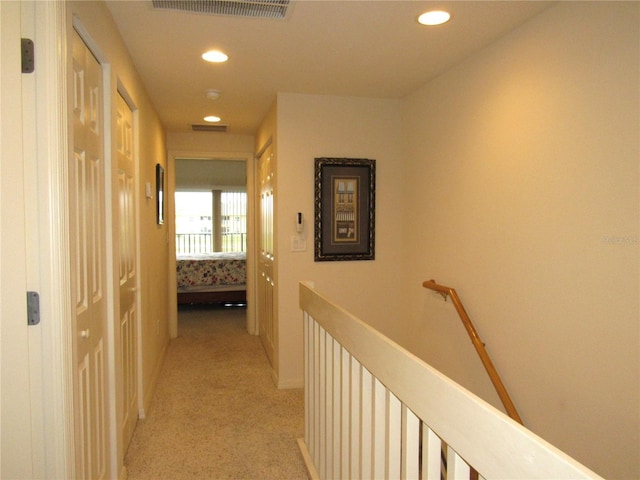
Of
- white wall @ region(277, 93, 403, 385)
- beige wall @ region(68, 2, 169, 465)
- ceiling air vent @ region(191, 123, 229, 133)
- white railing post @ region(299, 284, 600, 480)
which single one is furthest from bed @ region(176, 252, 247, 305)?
white railing post @ region(299, 284, 600, 480)

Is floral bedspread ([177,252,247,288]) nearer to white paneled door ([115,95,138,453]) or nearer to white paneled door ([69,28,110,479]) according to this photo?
white paneled door ([115,95,138,453])

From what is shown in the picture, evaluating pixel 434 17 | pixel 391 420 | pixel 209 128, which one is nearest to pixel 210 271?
pixel 209 128

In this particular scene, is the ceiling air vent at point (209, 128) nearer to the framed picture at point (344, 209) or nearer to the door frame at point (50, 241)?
the framed picture at point (344, 209)

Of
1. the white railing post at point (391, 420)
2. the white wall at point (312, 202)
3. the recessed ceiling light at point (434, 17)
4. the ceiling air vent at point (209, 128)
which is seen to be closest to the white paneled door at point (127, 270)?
the white railing post at point (391, 420)

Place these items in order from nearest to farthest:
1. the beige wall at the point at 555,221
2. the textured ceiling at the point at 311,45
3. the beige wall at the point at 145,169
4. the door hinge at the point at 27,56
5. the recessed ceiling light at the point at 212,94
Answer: the door hinge at the point at 27,56 → the beige wall at the point at 555,221 → the beige wall at the point at 145,169 → the textured ceiling at the point at 311,45 → the recessed ceiling light at the point at 212,94

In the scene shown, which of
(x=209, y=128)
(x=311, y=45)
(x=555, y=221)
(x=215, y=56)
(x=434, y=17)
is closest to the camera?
(x=555, y=221)

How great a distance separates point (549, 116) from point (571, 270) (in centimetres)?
71

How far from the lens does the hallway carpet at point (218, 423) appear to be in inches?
97.1

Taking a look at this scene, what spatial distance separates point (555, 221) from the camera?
80.0 inches

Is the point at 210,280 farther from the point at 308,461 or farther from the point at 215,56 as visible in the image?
the point at 308,461

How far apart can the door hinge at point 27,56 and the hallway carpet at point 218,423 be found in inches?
80.1

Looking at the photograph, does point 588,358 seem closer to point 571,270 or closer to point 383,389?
point 571,270

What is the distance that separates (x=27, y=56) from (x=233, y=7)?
41.4 inches

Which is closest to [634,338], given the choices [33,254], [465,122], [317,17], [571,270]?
[571,270]
